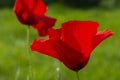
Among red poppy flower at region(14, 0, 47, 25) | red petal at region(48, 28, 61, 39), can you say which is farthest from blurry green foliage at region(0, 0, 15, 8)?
red petal at region(48, 28, 61, 39)

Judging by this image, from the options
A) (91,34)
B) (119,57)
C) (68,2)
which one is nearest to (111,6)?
(68,2)

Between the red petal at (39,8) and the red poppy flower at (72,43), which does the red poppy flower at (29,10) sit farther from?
the red poppy flower at (72,43)

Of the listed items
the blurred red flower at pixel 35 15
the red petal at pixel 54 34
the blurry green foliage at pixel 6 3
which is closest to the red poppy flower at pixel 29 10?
the blurred red flower at pixel 35 15

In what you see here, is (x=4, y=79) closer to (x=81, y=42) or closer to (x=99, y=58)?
(x=99, y=58)

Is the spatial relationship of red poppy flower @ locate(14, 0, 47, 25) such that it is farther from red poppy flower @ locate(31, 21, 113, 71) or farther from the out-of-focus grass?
red poppy flower @ locate(31, 21, 113, 71)

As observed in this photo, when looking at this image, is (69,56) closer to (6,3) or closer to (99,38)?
(99,38)

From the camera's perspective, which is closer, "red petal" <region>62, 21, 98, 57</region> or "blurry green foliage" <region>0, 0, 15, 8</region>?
"red petal" <region>62, 21, 98, 57</region>
